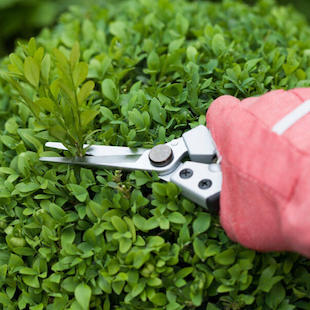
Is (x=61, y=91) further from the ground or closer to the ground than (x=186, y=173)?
further from the ground

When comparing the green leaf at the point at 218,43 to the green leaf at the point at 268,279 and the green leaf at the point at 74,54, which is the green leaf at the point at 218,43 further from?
the green leaf at the point at 268,279

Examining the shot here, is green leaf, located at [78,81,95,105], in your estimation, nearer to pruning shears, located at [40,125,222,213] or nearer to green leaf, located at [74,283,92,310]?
pruning shears, located at [40,125,222,213]

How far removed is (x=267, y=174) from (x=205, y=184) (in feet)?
0.65

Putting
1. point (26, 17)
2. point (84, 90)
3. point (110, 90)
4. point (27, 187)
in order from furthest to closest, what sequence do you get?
point (26, 17)
point (110, 90)
point (27, 187)
point (84, 90)

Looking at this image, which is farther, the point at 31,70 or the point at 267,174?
the point at 31,70

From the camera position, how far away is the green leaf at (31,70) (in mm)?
1253

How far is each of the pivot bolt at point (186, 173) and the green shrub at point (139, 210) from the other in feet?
0.13

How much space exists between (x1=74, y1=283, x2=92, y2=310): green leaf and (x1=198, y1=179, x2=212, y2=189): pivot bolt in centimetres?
41

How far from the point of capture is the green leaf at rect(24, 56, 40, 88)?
1.25 metres

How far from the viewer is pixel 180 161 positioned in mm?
1324

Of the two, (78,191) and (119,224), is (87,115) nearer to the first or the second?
(78,191)

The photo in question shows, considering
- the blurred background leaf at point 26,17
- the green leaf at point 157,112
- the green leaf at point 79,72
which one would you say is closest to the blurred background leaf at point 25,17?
the blurred background leaf at point 26,17

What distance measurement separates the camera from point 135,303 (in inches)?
48.8

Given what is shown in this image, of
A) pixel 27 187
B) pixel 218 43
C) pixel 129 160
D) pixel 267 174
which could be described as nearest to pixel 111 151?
pixel 129 160
